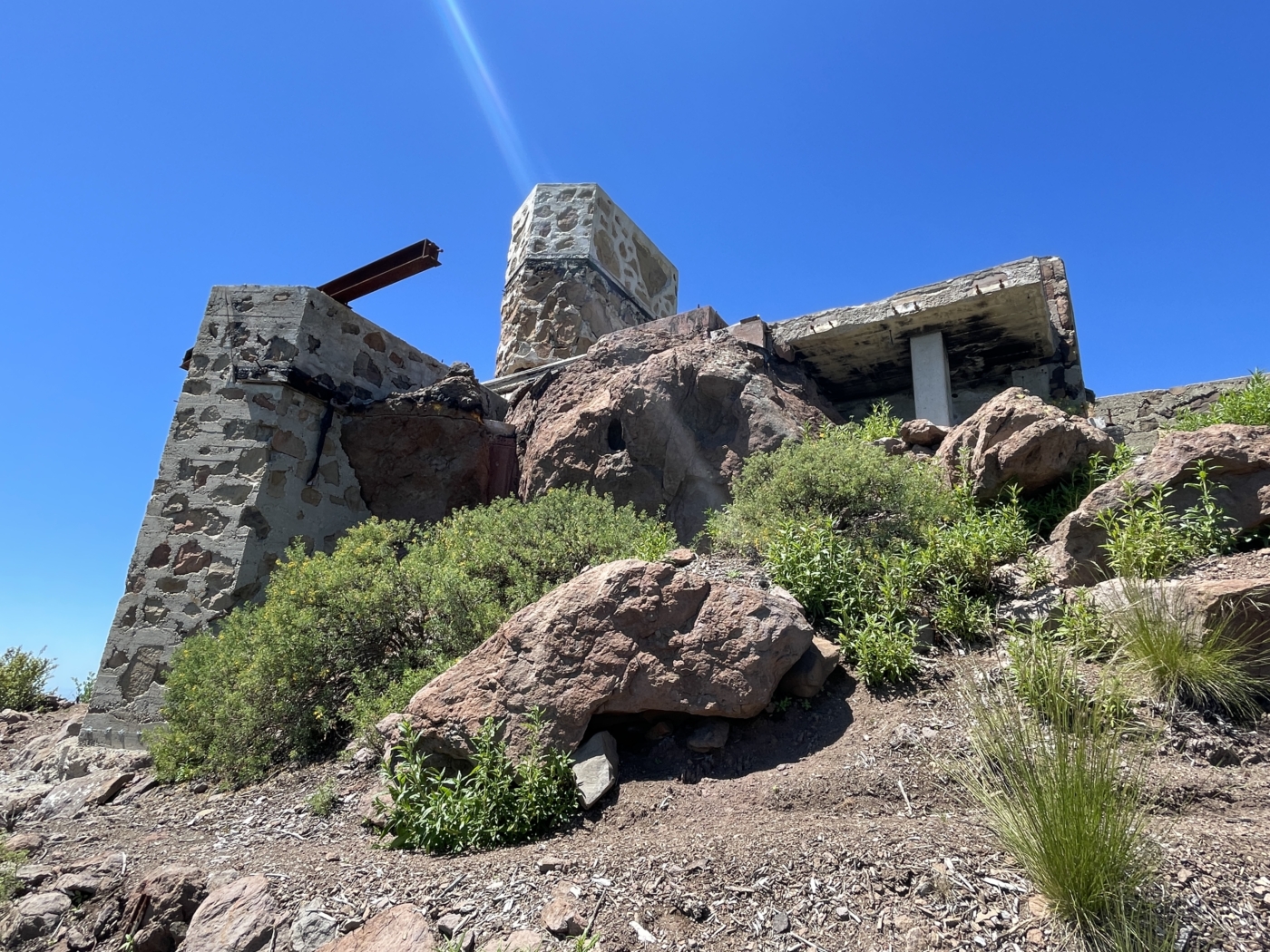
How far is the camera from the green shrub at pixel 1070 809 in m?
2.13

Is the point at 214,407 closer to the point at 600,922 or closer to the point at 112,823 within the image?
the point at 112,823

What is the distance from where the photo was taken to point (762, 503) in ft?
16.9

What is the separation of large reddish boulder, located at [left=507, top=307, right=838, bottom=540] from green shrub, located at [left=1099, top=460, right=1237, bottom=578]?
2654mm

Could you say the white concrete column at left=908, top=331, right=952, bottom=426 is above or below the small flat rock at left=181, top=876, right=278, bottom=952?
above

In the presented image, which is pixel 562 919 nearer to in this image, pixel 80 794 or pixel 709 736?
pixel 709 736

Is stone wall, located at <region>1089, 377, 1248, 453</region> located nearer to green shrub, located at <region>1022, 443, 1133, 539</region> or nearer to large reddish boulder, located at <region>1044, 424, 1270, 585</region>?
green shrub, located at <region>1022, 443, 1133, 539</region>

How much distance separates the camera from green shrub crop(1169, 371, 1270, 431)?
5.01 meters

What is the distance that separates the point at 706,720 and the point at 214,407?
17.9ft

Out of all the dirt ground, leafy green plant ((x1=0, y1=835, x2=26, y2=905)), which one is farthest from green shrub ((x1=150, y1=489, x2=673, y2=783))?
leafy green plant ((x1=0, y1=835, x2=26, y2=905))

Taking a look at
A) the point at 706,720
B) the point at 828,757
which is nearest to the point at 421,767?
the point at 706,720

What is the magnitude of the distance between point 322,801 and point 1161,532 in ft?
14.2

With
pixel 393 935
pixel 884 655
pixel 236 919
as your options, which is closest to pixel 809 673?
pixel 884 655

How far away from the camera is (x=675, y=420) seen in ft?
22.1

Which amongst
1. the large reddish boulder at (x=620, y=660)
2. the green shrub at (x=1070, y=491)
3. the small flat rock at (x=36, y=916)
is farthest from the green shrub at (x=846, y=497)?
the small flat rock at (x=36, y=916)
